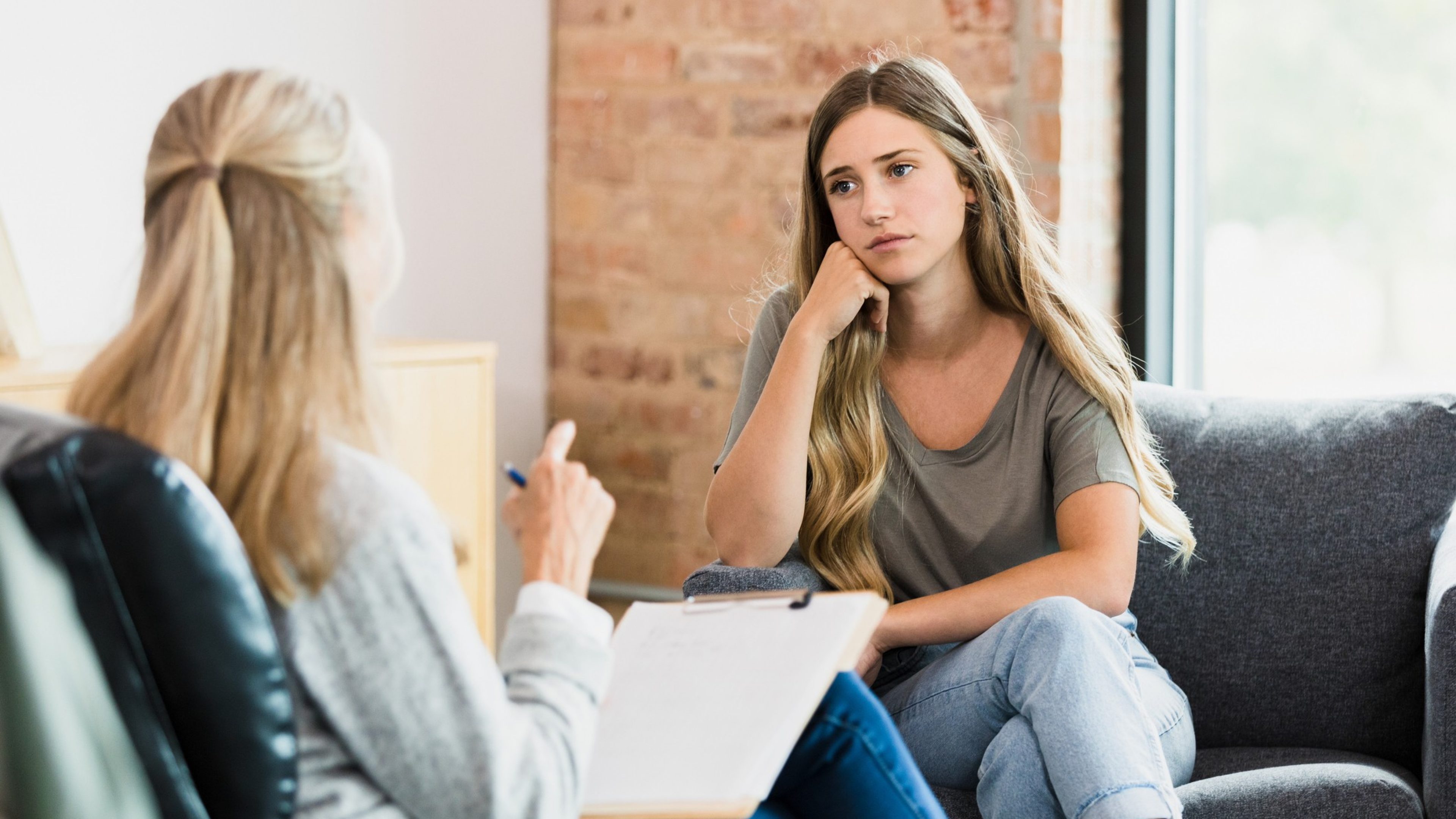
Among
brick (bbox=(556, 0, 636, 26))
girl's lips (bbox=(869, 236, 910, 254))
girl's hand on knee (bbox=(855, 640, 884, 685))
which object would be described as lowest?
girl's hand on knee (bbox=(855, 640, 884, 685))

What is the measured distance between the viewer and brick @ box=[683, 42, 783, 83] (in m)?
2.81

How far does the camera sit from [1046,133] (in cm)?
261

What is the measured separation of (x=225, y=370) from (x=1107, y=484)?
3.81 ft

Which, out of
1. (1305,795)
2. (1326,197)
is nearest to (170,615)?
(1305,795)

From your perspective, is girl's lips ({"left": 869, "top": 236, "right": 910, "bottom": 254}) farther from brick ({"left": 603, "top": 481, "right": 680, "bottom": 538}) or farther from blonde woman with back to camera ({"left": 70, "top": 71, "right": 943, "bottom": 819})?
brick ({"left": 603, "top": 481, "right": 680, "bottom": 538})

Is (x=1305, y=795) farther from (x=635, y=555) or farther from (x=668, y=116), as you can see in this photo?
(x=668, y=116)

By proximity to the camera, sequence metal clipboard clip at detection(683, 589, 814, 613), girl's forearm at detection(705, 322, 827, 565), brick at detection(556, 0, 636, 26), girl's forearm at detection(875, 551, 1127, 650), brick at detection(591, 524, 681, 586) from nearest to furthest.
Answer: metal clipboard clip at detection(683, 589, 814, 613) < girl's forearm at detection(875, 551, 1127, 650) < girl's forearm at detection(705, 322, 827, 565) < brick at detection(556, 0, 636, 26) < brick at detection(591, 524, 681, 586)

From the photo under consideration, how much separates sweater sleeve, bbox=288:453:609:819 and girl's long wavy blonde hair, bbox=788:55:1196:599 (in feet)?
3.05

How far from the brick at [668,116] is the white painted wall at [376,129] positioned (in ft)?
0.79

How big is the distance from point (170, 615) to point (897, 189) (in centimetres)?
124

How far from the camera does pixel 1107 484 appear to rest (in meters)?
1.73

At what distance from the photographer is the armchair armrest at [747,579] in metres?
1.74

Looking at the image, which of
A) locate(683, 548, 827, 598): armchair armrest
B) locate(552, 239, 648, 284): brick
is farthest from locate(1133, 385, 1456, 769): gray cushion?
locate(552, 239, 648, 284): brick

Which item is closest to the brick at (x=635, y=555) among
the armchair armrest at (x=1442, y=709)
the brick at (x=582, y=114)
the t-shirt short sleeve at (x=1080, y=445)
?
the brick at (x=582, y=114)
